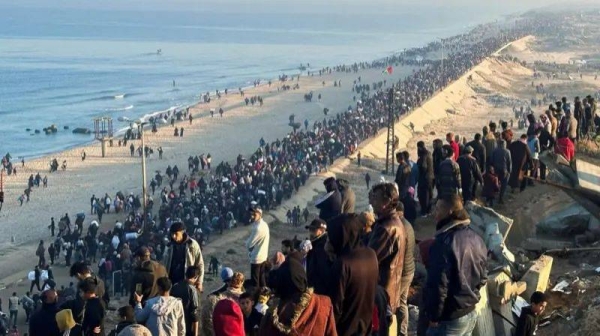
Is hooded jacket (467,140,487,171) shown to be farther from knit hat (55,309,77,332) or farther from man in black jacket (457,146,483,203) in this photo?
knit hat (55,309,77,332)

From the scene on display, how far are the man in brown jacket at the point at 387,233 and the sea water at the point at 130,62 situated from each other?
40.2m

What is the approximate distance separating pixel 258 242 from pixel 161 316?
7.15 feet

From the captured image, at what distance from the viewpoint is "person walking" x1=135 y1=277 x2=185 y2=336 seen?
5911 mm

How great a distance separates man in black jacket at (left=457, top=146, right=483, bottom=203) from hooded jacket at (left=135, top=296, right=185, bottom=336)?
6.22 metres

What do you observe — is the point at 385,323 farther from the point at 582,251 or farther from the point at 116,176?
the point at 116,176

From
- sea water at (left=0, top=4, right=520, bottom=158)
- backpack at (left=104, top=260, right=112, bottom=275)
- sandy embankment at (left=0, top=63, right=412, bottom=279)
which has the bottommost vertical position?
sandy embankment at (left=0, top=63, right=412, bottom=279)

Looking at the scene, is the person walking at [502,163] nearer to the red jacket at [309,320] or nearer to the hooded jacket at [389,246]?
the hooded jacket at [389,246]

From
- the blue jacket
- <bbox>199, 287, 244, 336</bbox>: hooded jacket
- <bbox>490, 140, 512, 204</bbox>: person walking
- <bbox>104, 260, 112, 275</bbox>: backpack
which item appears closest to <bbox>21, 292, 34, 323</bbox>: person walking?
<bbox>104, 260, 112, 275</bbox>: backpack

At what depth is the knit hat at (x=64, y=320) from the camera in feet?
20.0

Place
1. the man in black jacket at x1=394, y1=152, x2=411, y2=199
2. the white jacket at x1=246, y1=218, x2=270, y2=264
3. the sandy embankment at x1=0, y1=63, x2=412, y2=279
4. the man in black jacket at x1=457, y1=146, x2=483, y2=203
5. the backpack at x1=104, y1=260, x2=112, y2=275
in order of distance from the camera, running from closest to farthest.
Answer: the white jacket at x1=246, y1=218, x2=270, y2=264 < the man in black jacket at x1=457, y1=146, x2=483, y2=203 < the man in black jacket at x1=394, y1=152, x2=411, y2=199 < the backpack at x1=104, y1=260, x2=112, y2=275 < the sandy embankment at x1=0, y1=63, x2=412, y2=279

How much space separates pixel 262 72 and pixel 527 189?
77607 mm

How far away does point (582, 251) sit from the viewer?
9555 millimetres

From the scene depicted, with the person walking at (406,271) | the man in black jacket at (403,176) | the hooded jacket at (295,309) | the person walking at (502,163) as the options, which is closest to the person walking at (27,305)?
the man in black jacket at (403,176)

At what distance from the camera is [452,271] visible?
203 inches
